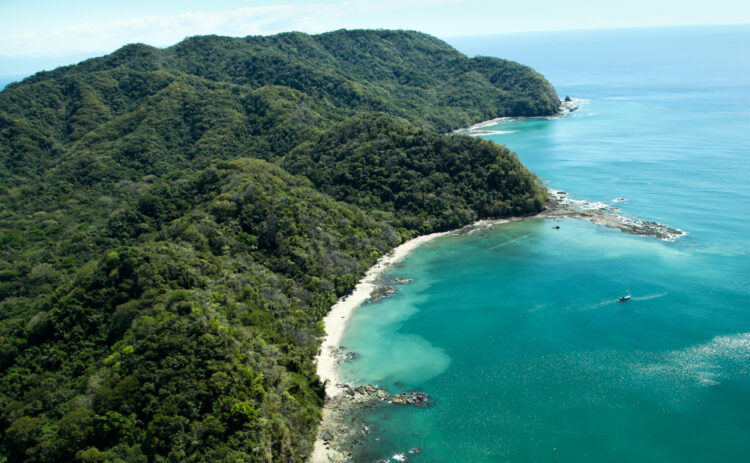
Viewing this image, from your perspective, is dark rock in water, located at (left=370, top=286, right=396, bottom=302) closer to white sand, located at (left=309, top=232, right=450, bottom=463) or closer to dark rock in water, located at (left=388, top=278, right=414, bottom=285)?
white sand, located at (left=309, top=232, right=450, bottom=463)

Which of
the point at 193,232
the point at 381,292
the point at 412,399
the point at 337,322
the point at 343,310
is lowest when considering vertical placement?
the point at 412,399

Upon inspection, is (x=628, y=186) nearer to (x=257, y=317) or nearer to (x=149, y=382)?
(x=257, y=317)

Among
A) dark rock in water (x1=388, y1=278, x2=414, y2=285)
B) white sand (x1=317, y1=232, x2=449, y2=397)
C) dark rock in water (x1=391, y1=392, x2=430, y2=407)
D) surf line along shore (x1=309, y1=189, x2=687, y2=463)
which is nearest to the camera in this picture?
surf line along shore (x1=309, y1=189, x2=687, y2=463)


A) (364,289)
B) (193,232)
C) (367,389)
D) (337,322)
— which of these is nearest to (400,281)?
(364,289)

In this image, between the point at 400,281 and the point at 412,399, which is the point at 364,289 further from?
the point at 412,399

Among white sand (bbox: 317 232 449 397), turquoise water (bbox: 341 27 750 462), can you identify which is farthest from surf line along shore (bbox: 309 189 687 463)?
turquoise water (bbox: 341 27 750 462)

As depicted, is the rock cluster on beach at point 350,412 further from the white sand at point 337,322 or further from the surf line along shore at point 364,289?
the white sand at point 337,322

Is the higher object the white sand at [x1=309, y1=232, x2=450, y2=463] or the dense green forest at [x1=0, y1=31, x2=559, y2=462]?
the dense green forest at [x1=0, y1=31, x2=559, y2=462]
